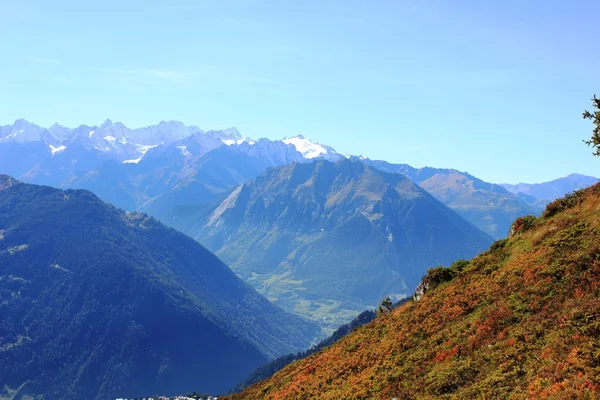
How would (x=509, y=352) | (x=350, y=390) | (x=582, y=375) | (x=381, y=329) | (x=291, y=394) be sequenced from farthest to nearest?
1. (x=381, y=329)
2. (x=291, y=394)
3. (x=350, y=390)
4. (x=509, y=352)
5. (x=582, y=375)

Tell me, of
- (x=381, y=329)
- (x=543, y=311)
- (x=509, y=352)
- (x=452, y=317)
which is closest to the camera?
(x=509, y=352)

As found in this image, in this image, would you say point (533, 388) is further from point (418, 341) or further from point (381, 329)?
point (381, 329)

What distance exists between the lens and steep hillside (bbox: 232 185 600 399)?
33.1 metres

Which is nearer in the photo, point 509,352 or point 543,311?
point 509,352

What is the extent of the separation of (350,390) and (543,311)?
58.7ft

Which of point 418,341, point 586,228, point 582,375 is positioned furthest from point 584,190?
point 582,375

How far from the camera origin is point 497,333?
134 feet

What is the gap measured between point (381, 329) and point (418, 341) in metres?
11.5

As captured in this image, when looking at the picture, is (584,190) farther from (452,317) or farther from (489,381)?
(489,381)

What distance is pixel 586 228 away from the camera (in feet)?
165

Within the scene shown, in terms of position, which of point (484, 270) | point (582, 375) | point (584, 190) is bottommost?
point (582, 375)

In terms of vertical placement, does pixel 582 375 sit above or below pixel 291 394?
above

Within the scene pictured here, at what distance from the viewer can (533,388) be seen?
30547mm

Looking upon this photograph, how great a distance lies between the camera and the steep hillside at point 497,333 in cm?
3309
